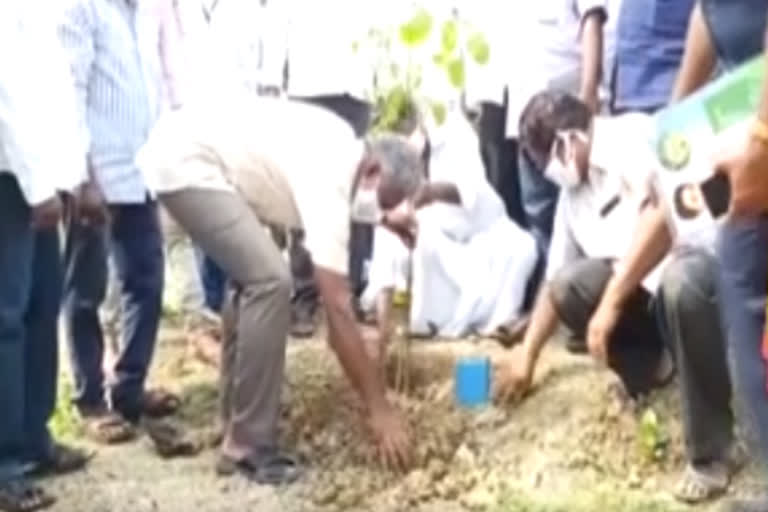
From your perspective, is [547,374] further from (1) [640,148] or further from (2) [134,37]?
(2) [134,37]

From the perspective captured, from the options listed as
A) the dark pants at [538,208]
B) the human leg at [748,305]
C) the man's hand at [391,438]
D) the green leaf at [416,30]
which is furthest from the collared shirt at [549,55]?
the human leg at [748,305]

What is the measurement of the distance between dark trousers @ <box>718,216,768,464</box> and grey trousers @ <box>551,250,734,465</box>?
90 centimetres

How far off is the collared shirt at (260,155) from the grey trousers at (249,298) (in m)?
0.06

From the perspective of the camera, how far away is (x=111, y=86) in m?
5.97

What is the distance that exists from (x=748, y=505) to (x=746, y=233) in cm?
109

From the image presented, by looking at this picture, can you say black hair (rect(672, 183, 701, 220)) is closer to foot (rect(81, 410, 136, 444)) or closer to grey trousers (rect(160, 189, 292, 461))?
grey trousers (rect(160, 189, 292, 461))

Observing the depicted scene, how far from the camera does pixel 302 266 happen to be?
7094mm

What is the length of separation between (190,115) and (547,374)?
1.45 metres

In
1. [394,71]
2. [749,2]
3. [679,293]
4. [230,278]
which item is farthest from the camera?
[394,71]

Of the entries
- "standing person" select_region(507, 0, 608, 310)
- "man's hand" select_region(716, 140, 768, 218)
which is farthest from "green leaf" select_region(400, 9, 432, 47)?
"man's hand" select_region(716, 140, 768, 218)

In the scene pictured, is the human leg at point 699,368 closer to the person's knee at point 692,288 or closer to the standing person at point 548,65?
the person's knee at point 692,288

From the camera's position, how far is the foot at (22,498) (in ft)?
17.8

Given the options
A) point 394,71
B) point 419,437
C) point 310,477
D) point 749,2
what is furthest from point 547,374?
point 749,2

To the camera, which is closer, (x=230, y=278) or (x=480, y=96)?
(x=230, y=278)
